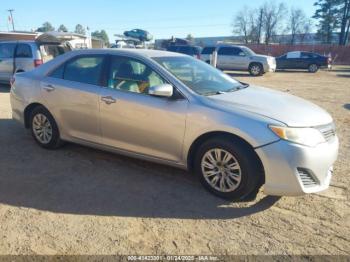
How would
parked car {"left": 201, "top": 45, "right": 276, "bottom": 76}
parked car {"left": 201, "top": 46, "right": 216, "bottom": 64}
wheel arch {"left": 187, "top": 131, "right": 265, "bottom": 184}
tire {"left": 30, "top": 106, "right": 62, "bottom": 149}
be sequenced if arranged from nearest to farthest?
1. wheel arch {"left": 187, "top": 131, "right": 265, "bottom": 184}
2. tire {"left": 30, "top": 106, "right": 62, "bottom": 149}
3. parked car {"left": 201, "top": 45, "right": 276, "bottom": 76}
4. parked car {"left": 201, "top": 46, "right": 216, "bottom": 64}

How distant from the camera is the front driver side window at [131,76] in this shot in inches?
164

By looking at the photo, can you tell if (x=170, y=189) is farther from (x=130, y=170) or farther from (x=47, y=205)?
(x=47, y=205)

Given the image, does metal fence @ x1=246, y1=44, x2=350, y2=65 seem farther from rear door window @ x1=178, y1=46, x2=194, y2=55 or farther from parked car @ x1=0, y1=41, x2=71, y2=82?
parked car @ x1=0, y1=41, x2=71, y2=82

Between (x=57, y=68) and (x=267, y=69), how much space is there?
57.8ft

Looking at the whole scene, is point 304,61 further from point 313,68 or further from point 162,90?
point 162,90

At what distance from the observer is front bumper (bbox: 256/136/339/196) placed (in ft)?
10.8

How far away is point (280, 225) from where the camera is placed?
3.30 m

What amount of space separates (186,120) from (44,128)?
101 inches

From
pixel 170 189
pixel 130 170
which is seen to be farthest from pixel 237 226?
pixel 130 170

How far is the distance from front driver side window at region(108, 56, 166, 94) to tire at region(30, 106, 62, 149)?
1303mm

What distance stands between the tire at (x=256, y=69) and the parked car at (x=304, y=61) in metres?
5.91

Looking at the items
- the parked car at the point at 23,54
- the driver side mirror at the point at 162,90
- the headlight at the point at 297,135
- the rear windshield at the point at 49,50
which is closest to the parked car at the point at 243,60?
the rear windshield at the point at 49,50

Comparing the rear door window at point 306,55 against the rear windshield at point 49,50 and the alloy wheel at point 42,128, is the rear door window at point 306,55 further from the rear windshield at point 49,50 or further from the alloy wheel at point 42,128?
the alloy wheel at point 42,128

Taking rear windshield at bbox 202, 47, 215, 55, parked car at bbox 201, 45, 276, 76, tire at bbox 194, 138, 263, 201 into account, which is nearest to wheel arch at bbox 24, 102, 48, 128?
tire at bbox 194, 138, 263, 201
